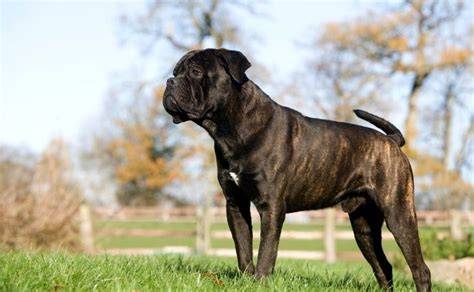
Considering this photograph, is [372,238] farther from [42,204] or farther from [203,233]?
[203,233]

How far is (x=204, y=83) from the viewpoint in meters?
5.80

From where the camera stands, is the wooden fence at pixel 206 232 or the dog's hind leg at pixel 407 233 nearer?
the dog's hind leg at pixel 407 233

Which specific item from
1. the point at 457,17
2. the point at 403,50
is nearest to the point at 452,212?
the point at 403,50

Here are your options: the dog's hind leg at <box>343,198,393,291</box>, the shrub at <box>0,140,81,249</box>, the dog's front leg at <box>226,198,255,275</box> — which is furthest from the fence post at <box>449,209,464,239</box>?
the dog's front leg at <box>226,198,255,275</box>

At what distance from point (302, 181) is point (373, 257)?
4.75 feet

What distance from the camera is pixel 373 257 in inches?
273

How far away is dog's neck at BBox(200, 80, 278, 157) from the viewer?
580 centimetres

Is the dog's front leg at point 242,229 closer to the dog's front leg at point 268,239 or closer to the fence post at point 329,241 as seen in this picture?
the dog's front leg at point 268,239

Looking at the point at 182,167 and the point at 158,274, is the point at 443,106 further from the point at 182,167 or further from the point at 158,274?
the point at 158,274

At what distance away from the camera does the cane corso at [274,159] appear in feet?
18.8

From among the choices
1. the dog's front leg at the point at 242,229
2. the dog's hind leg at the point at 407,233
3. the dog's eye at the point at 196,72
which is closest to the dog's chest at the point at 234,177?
the dog's front leg at the point at 242,229

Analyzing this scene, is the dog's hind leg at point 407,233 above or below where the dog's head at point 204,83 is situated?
below

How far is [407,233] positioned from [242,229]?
1.63 meters

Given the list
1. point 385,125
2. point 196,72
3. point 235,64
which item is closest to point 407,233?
point 385,125
